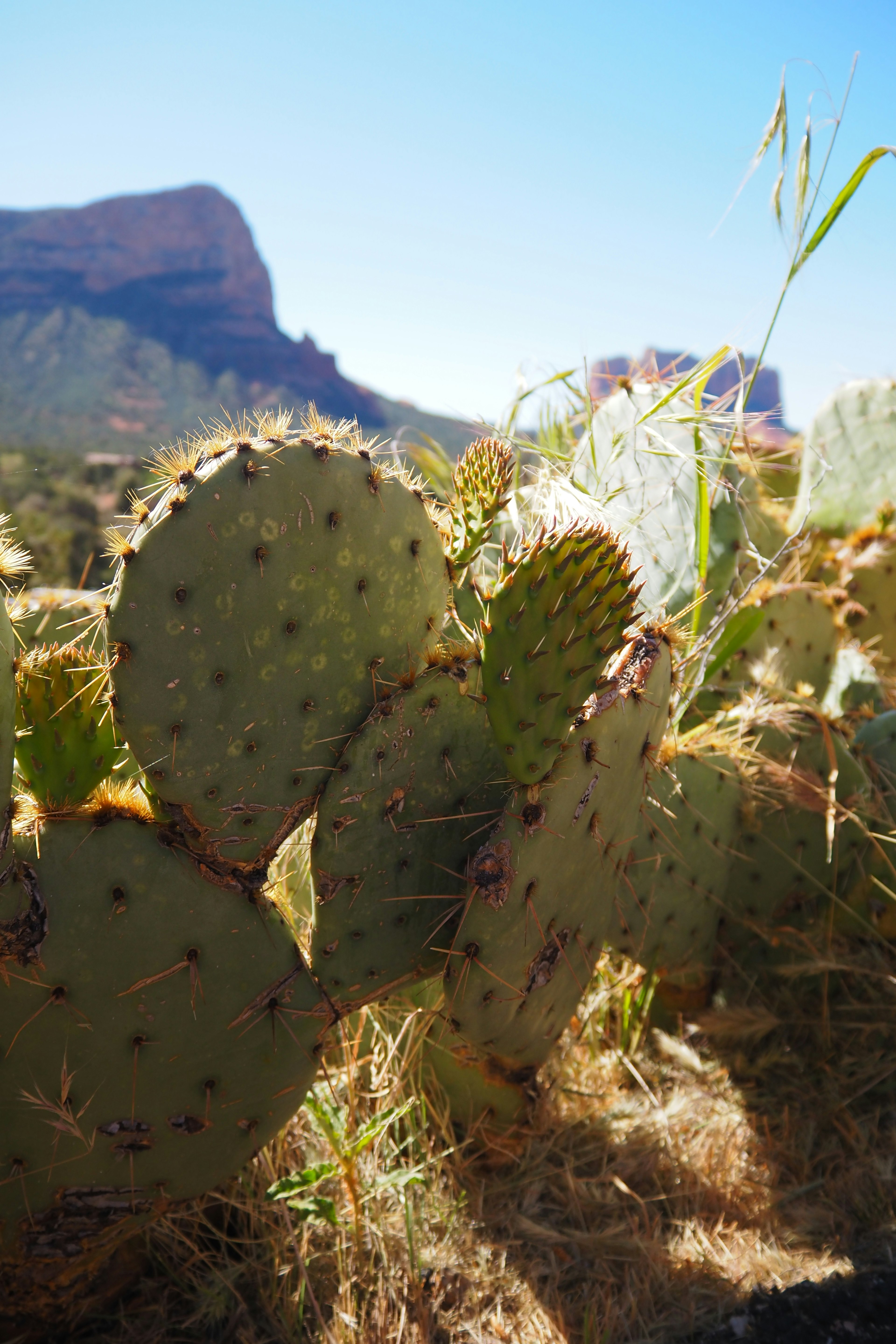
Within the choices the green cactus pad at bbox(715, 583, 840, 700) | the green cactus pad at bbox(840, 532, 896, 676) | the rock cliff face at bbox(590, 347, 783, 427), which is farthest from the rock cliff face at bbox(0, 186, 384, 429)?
the green cactus pad at bbox(715, 583, 840, 700)

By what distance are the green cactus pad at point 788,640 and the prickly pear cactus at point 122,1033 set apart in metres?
1.46

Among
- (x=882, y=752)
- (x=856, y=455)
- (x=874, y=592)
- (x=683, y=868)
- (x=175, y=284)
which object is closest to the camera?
(x=683, y=868)

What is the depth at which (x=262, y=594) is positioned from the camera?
3.36 feet

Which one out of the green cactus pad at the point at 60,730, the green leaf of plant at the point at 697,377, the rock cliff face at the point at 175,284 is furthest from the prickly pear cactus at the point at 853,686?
the rock cliff face at the point at 175,284

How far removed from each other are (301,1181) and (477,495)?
1.14 m

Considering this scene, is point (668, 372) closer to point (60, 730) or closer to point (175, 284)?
point (60, 730)

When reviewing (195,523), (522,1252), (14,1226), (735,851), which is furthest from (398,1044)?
(195,523)

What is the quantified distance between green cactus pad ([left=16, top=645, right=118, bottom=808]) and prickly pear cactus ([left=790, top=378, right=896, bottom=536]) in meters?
2.50

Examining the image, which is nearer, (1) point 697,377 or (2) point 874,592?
(1) point 697,377

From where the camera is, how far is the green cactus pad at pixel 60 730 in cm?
113

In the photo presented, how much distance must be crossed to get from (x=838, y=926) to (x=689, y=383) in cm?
132

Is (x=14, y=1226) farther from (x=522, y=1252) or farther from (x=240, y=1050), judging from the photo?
(x=522, y=1252)

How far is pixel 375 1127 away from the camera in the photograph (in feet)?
4.32

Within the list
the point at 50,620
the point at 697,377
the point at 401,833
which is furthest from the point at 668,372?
the point at 50,620
